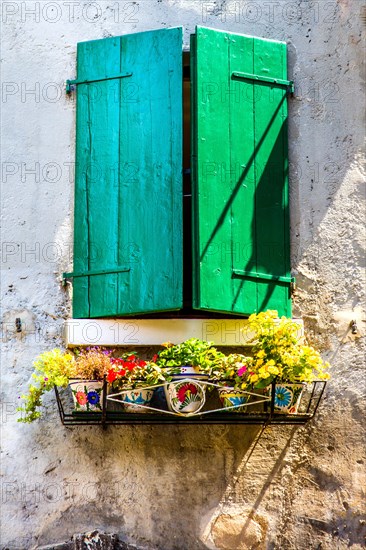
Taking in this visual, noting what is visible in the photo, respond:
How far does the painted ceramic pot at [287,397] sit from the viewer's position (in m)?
5.90

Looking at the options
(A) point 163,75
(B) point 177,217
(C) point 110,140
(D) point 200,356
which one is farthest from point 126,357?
(A) point 163,75

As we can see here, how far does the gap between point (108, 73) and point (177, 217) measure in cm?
113

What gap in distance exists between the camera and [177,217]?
644 centimetres

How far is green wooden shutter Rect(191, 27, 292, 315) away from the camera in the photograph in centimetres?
632

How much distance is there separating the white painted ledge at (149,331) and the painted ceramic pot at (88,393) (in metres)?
0.44

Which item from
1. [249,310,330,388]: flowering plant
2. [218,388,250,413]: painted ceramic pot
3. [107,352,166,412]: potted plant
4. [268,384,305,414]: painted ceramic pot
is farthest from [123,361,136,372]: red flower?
[268,384,305,414]: painted ceramic pot

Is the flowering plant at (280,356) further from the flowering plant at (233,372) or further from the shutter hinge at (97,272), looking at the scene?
the shutter hinge at (97,272)

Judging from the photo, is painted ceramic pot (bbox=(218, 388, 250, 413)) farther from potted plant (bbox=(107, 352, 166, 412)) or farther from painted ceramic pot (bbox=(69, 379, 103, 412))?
painted ceramic pot (bbox=(69, 379, 103, 412))

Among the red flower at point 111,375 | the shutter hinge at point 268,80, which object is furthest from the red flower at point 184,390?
the shutter hinge at point 268,80

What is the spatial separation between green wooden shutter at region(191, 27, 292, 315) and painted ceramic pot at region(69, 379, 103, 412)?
79cm

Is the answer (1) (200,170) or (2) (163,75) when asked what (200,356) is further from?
(2) (163,75)

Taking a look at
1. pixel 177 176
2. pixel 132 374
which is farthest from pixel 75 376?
pixel 177 176

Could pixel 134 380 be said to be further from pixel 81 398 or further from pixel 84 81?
pixel 84 81

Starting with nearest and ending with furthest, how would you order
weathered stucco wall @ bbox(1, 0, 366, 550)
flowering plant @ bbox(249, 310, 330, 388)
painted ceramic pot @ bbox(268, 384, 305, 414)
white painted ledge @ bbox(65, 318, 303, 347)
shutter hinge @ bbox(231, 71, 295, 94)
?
flowering plant @ bbox(249, 310, 330, 388) → painted ceramic pot @ bbox(268, 384, 305, 414) → weathered stucco wall @ bbox(1, 0, 366, 550) → white painted ledge @ bbox(65, 318, 303, 347) → shutter hinge @ bbox(231, 71, 295, 94)
